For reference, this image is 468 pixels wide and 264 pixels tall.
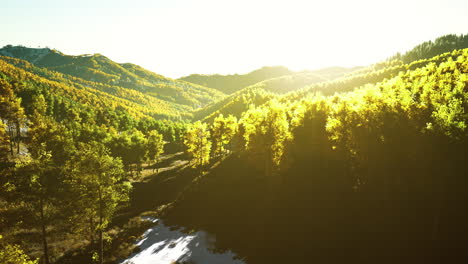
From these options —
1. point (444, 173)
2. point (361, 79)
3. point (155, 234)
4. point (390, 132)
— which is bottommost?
point (155, 234)

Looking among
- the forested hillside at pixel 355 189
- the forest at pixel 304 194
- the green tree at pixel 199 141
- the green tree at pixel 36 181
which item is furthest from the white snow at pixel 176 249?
the green tree at pixel 199 141

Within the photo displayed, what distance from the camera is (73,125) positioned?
78.9 meters

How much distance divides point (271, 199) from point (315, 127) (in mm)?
17024

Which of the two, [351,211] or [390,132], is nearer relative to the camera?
[390,132]

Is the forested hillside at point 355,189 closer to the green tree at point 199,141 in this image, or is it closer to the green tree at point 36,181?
the green tree at point 199,141

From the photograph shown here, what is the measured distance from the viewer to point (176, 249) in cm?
3241

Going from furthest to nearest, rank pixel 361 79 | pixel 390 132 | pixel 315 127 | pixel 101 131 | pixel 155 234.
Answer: pixel 361 79 < pixel 101 131 < pixel 315 127 < pixel 155 234 < pixel 390 132

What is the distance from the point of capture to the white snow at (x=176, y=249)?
1161 inches

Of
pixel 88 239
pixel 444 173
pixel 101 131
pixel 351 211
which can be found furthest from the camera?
pixel 101 131

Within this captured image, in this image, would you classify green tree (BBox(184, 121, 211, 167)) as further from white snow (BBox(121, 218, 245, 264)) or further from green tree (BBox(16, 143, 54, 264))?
green tree (BBox(16, 143, 54, 264))

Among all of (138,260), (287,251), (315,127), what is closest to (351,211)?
(287,251)

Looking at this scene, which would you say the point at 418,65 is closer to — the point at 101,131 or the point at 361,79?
the point at 361,79

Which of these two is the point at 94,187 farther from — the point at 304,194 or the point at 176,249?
the point at 304,194

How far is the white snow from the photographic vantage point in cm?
2948
